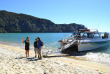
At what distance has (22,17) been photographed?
156625 mm

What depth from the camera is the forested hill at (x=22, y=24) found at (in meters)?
142

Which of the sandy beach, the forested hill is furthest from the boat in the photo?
the forested hill

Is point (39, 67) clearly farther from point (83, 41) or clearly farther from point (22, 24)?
point (22, 24)

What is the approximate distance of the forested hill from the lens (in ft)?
465

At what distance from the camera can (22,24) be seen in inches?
5930

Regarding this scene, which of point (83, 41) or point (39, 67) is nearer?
point (39, 67)

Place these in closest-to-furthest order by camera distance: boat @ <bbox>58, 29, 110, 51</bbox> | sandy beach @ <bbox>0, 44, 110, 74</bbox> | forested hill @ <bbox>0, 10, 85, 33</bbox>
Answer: sandy beach @ <bbox>0, 44, 110, 74</bbox>
boat @ <bbox>58, 29, 110, 51</bbox>
forested hill @ <bbox>0, 10, 85, 33</bbox>

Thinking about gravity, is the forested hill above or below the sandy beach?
above

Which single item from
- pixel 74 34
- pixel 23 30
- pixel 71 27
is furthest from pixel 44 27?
pixel 74 34

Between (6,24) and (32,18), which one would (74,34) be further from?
(32,18)

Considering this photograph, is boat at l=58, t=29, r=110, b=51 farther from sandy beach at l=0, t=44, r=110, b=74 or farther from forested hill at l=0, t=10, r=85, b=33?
forested hill at l=0, t=10, r=85, b=33

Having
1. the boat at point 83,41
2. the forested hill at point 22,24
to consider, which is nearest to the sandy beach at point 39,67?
the boat at point 83,41

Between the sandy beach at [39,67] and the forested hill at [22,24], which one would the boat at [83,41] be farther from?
the forested hill at [22,24]

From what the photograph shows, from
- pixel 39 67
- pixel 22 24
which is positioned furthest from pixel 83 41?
pixel 22 24
